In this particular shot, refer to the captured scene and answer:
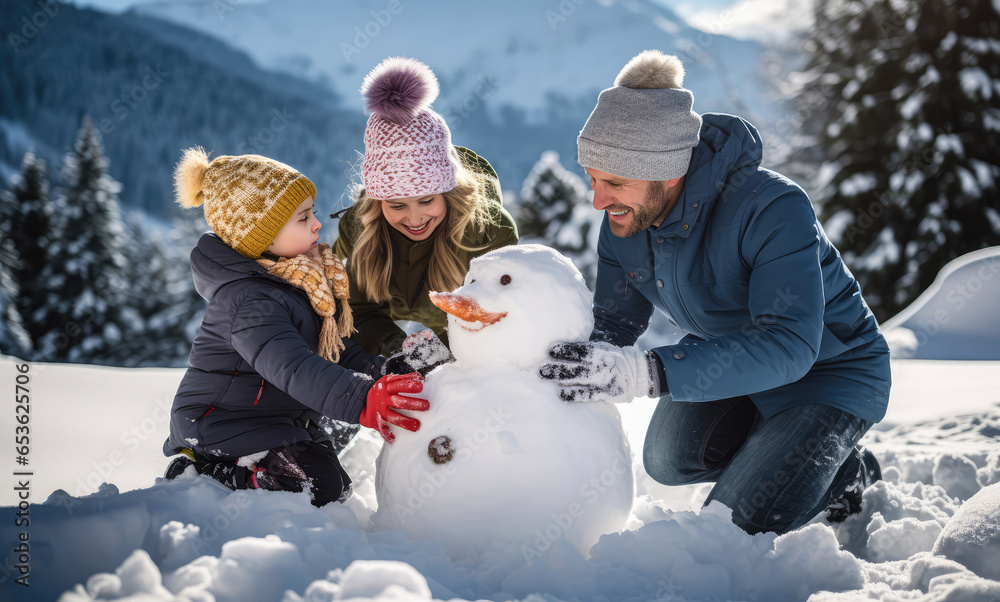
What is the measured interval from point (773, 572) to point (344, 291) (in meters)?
1.68

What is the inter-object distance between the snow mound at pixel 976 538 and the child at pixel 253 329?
73.7 inches

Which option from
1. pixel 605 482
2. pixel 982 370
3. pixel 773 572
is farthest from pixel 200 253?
pixel 982 370

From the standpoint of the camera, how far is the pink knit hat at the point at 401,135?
2707 mm

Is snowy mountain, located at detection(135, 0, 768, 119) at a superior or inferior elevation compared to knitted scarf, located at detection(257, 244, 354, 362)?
superior

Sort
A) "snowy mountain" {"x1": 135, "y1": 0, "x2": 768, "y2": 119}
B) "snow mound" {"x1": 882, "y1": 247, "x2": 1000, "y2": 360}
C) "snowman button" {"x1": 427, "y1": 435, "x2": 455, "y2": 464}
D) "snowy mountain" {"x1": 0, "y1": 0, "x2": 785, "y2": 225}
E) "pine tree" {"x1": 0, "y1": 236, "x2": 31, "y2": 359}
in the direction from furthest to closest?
"snowy mountain" {"x1": 135, "y1": 0, "x2": 768, "y2": 119} < "snowy mountain" {"x1": 0, "y1": 0, "x2": 785, "y2": 225} < "pine tree" {"x1": 0, "y1": 236, "x2": 31, "y2": 359} < "snow mound" {"x1": 882, "y1": 247, "x2": 1000, "y2": 360} < "snowman button" {"x1": 427, "y1": 435, "x2": 455, "y2": 464}

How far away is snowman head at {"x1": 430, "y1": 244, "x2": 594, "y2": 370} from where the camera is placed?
1975mm

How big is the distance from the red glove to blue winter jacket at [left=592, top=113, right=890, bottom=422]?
2.44 feet

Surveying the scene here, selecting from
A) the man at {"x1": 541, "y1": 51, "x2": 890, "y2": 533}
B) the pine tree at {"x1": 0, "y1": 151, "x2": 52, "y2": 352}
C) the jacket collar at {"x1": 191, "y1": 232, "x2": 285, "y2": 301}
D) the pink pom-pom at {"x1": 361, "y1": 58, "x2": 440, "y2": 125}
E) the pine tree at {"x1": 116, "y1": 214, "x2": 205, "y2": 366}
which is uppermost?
the pine tree at {"x1": 0, "y1": 151, "x2": 52, "y2": 352}

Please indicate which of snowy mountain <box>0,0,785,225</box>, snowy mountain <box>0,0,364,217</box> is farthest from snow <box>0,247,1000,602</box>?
snowy mountain <box>0,0,364,217</box>

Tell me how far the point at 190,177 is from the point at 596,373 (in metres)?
1.61

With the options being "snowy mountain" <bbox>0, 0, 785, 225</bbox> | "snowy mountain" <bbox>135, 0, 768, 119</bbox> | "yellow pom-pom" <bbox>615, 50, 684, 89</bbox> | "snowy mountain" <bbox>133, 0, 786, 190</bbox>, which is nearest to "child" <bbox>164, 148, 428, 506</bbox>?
"yellow pom-pom" <bbox>615, 50, 684, 89</bbox>

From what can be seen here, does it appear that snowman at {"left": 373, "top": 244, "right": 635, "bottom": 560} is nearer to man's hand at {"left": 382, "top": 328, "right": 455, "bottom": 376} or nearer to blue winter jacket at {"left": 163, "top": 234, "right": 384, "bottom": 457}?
man's hand at {"left": 382, "top": 328, "right": 455, "bottom": 376}

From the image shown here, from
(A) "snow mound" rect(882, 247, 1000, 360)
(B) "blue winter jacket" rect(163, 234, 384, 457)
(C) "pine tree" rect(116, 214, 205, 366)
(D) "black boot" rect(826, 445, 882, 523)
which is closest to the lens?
(B) "blue winter jacket" rect(163, 234, 384, 457)

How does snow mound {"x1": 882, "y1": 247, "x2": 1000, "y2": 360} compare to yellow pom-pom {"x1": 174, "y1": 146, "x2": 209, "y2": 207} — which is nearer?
yellow pom-pom {"x1": 174, "y1": 146, "x2": 209, "y2": 207}
